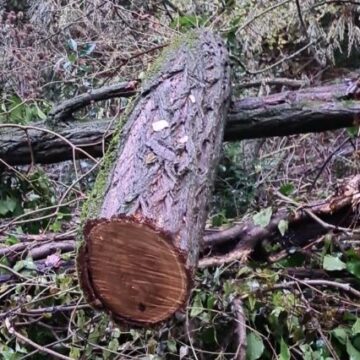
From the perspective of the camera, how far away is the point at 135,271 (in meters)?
1.24

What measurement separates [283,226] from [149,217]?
2.15ft

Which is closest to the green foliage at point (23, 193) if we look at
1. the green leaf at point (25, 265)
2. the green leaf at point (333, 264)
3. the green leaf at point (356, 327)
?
the green leaf at point (25, 265)

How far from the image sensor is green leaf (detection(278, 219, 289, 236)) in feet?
5.76

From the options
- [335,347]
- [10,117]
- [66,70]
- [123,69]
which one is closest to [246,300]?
[335,347]

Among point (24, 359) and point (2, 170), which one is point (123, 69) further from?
point (24, 359)

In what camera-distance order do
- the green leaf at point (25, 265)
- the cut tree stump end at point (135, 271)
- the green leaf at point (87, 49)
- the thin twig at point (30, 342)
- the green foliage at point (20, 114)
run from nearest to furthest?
the cut tree stump end at point (135, 271), the thin twig at point (30, 342), the green leaf at point (25, 265), the green foliage at point (20, 114), the green leaf at point (87, 49)

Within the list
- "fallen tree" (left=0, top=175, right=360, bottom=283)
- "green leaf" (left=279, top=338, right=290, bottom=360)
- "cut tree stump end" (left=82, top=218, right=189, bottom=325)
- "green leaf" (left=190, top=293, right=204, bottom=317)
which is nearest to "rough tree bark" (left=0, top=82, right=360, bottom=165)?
"fallen tree" (left=0, top=175, right=360, bottom=283)

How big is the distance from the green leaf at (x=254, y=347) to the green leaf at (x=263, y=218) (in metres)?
0.30

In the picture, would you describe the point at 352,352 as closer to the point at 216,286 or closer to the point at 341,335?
the point at 341,335

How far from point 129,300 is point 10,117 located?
1451 mm

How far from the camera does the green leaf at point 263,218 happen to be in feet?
5.78

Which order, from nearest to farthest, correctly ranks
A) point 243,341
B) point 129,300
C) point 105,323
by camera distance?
1. point 129,300
2. point 243,341
3. point 105,323

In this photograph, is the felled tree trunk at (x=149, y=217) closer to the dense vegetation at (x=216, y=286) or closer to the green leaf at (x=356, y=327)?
the dense vegetation at (x=216, y=286)

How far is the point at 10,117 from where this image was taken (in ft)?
8.32
